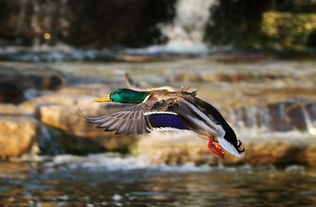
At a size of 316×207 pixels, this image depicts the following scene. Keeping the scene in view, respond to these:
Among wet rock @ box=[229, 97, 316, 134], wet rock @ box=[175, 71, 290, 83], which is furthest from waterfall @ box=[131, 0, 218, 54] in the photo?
wet rock @ box=[229, 97, 316, 134]

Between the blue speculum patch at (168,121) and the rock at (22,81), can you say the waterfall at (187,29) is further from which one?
the blue speculum patch at (168,121)

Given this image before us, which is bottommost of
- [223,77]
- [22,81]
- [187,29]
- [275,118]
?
[275,118]

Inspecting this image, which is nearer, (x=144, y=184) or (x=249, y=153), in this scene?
(x=144, y=184)

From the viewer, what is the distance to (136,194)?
7152 mm

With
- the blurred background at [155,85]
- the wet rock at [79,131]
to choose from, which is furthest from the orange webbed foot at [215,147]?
the wet rock at [79,131]

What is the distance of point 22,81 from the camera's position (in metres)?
11.5

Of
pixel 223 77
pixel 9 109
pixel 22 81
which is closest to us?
pixel 9 109

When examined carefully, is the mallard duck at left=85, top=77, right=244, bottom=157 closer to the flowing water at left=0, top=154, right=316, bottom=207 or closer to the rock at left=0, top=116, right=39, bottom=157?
the flowing water at left=0, top=154, right=316, bottom=207

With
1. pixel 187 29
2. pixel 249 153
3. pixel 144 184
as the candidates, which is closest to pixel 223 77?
pixel 249 153

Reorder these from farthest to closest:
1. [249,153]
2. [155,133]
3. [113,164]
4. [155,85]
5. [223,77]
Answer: [223,77]
[155,85]
[155,133]
[113,164]
[249,153]

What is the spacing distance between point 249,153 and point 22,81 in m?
4.06

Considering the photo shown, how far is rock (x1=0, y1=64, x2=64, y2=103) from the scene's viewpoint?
11.2 m

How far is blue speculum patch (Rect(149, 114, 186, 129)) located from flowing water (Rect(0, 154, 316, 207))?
2.29 meters

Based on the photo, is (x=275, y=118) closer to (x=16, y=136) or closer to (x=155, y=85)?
(x=155, y=85)
